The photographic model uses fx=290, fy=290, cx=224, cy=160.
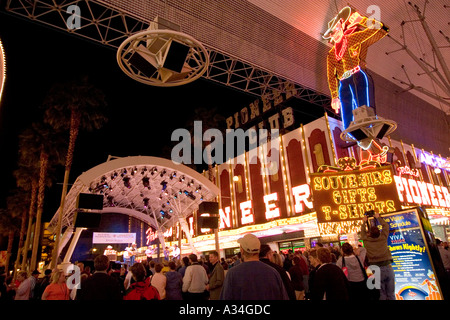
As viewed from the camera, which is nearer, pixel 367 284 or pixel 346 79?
pixel 367 284

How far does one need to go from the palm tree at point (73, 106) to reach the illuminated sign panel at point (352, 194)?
59.0 feet

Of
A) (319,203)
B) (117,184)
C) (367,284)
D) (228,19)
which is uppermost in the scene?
(228,19)

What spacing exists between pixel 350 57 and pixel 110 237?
1214 inches

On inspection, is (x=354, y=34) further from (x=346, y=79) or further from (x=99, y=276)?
(x=99, y=276)

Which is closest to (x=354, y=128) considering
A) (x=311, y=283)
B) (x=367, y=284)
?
(x=367, y=284)

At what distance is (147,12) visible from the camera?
10.7 metres

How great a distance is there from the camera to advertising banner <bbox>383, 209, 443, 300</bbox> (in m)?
6.65

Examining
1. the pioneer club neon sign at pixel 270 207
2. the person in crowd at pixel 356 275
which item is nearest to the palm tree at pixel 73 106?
the pioneer club neon sign at pixel 270 207

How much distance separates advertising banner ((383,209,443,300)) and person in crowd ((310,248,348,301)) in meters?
3.87

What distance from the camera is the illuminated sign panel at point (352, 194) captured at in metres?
12.3

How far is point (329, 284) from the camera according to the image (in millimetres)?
4098
